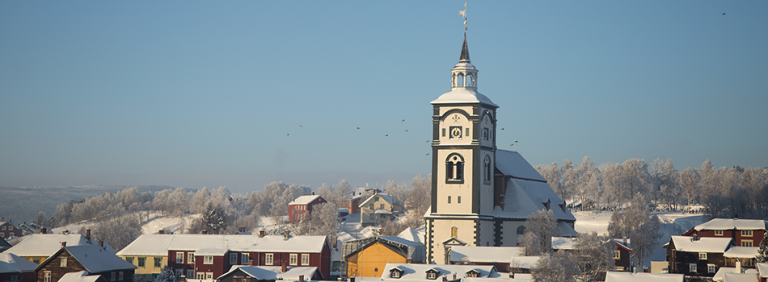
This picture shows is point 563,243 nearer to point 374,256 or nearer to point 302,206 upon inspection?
point 374,256

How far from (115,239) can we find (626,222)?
62247 millimetres

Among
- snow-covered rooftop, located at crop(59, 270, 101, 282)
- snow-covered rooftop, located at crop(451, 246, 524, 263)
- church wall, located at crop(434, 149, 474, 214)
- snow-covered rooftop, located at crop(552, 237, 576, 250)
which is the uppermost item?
church wall, located at crop(434, 149, 474, 214)

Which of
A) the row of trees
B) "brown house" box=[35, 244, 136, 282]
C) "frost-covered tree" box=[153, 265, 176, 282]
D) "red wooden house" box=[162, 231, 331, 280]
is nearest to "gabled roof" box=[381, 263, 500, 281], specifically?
"red wooden house" box=[162, 231, 331, 280]

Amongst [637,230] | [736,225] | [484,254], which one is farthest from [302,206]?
[484,254]

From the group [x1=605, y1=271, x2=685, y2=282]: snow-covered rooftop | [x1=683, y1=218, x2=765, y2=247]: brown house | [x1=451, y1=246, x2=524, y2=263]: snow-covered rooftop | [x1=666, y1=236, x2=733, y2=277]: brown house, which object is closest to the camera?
Result: [x1=605, y1=271, x2=685, y2=282]: snow-covered rooftop

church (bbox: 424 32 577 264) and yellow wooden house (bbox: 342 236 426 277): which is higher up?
church (bbox: 424 32 577 264)

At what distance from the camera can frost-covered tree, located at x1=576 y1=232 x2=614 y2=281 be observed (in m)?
62.7

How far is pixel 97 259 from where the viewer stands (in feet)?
217

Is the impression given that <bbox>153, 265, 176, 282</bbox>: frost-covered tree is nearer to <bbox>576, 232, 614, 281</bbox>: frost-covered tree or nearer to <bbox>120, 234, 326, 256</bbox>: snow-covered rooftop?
<bbox>120, 234, 326, 256</bbox>: snow-covered rooftop

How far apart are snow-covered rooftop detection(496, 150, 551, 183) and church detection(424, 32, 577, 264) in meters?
1.89

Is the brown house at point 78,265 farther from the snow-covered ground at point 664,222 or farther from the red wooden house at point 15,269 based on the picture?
the snow-covered ground at point 664,222

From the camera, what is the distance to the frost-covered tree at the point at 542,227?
237ft

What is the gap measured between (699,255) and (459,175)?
20583 mm

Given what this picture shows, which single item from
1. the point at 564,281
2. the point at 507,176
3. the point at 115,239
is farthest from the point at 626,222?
the point at 115,239
